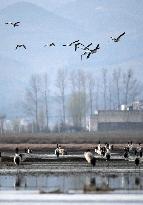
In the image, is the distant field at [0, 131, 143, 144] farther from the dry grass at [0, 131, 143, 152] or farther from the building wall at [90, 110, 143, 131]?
the building wall at [90, 110, 143, 131]

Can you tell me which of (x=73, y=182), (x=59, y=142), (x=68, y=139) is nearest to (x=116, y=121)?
(x=68, y=139)

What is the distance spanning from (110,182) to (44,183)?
309 cm

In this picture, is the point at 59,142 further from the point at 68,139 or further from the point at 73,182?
the point at 73,182

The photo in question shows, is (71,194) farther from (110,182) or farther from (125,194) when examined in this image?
(110,182)

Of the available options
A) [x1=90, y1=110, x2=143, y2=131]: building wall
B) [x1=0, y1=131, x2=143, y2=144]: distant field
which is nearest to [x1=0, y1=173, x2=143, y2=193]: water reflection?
[x1=0, y1=131, x2=143, y2=144]: distant field

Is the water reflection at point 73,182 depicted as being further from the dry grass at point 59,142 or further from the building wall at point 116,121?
the building wall at point 116,121

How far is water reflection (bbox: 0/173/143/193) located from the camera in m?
38.6

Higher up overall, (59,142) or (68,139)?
(68,139)

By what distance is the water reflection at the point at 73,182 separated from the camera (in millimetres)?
38625

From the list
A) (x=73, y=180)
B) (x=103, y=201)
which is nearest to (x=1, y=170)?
(x=73, y=180)

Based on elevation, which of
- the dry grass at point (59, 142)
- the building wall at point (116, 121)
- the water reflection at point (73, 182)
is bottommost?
the water reflection at point (73, 182)

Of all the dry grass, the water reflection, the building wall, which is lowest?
the water reflection

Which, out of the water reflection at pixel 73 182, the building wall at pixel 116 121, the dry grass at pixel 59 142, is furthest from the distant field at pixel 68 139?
the water reflection at pixel 73 182

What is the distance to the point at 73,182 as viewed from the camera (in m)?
41.0
